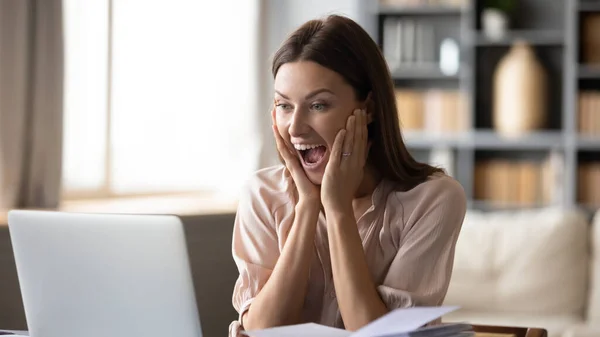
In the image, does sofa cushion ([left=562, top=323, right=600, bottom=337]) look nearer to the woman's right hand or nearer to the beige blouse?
the beige blouse

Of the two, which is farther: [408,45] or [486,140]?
[408,45]

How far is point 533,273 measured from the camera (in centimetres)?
334

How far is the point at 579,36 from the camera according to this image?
5.40 metres

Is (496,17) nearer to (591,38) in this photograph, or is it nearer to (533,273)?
(591,38)

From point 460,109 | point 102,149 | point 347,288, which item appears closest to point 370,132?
point 347,288

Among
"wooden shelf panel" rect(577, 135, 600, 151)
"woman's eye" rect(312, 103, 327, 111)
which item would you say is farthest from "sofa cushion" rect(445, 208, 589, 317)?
"wooden shelf panel" rect(577, 135, 600, 151)

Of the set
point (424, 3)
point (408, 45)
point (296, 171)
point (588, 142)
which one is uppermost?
point (424, 3)

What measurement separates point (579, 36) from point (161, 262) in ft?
15.0

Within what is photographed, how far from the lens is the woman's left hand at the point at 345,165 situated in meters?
1.70

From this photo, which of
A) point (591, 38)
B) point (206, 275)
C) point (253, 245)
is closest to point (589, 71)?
point (591, 38)

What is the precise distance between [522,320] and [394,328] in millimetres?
2158

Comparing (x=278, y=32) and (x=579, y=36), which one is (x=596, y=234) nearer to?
(x=579, y=36)

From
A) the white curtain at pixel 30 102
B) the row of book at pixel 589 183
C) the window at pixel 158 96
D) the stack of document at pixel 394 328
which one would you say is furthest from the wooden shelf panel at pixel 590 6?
the stack of document at pixel 394 328

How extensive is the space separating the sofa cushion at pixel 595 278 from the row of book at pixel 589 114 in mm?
2067
